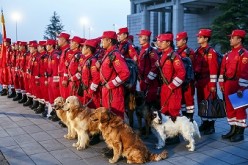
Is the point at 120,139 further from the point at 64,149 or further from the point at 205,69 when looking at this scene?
the point at 205,69

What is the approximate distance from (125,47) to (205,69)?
2.13m

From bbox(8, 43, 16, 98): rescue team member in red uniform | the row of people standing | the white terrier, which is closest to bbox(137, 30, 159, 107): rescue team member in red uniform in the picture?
the row of people standing

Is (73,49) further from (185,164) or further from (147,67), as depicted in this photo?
(185,164)

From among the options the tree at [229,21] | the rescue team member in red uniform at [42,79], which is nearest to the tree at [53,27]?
the tree at [229,21]

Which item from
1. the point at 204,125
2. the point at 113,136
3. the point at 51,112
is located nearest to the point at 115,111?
the point at 113,136

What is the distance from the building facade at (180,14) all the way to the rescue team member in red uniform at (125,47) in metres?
28.8

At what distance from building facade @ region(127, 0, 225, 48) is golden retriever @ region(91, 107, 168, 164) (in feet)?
105

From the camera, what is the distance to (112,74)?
628cm

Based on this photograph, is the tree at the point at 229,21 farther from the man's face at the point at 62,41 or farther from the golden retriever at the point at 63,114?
the golden retriever at the point at 63,114

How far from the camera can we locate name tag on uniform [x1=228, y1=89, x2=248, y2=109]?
664cm

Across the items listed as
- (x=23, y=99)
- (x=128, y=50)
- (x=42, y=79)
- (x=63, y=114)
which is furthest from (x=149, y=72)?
(x=23, y=99)

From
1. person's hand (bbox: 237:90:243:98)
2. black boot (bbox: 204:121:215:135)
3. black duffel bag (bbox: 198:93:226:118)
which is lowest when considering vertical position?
black boot (bbox: 204:121:215:135)

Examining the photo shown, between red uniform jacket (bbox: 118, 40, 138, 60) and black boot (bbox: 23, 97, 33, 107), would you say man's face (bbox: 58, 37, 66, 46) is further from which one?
black boot (bbox: 23, 97, 33, 107)

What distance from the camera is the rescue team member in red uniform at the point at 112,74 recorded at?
611cm
